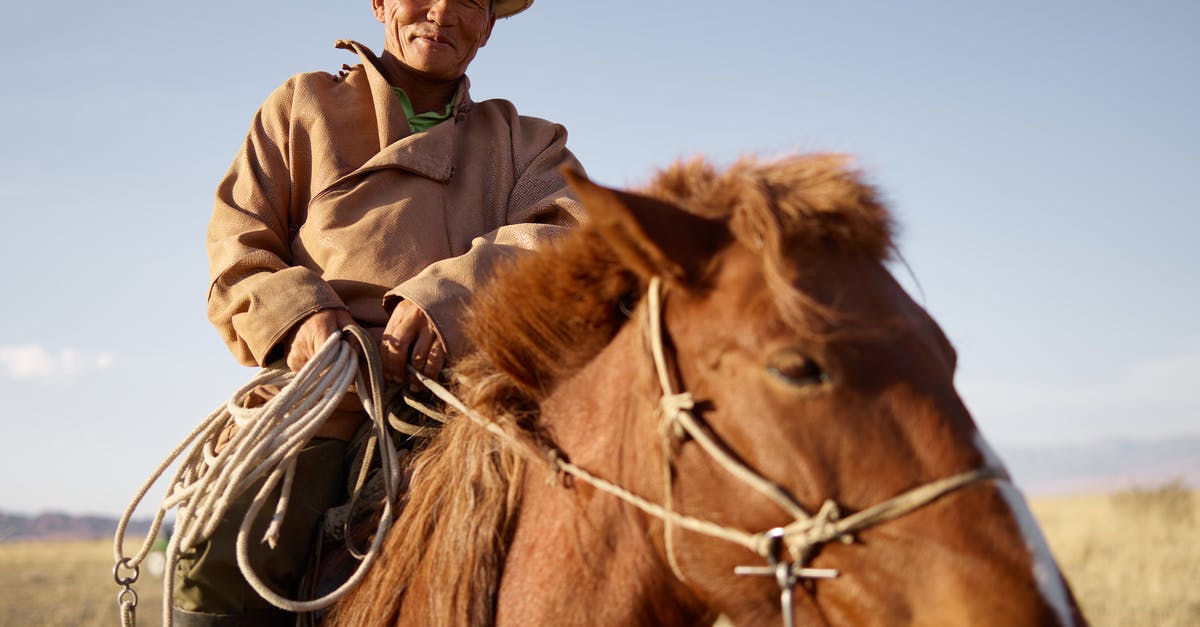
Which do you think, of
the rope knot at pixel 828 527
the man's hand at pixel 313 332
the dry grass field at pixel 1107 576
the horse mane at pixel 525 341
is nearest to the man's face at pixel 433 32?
the man's hand at pixel 313 332

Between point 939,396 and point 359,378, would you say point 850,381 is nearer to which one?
point 939,396

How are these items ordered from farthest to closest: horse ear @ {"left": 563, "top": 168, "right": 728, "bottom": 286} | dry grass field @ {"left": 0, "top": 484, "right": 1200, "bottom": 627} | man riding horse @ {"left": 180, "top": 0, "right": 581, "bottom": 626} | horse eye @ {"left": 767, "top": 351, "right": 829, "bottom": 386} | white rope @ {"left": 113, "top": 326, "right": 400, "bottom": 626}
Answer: dry grass field @ {"left": 0, "top": 484, "right": 1200, "bottom": 627} → man riding horse @ {"left": 180, "top": 0, "right": 581, "bottom": 626} → white rope @ {"left": 113, "top": 326, "right": 400, "bottom": 626} → horse ear @ {"left": 563, "top": 168, "right": 728, "bottom": 286} → horse eye @ {"left": 767, "top": 351, "right": 829, "bottom": 386}

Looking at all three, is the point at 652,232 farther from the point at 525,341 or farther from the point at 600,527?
the point at 600,527

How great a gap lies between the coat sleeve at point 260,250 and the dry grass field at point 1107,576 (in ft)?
35.5

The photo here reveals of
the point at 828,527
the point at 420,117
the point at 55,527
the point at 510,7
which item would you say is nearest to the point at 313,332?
the point at 420,117

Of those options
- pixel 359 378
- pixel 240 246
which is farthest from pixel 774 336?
pixel 240 246

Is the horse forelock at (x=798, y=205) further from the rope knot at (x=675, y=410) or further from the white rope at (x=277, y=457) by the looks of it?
the white rope at (x=277, y=457)

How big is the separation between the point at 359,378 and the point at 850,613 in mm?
1654

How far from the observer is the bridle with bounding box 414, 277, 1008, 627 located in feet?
5.96

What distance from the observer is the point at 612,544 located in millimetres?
2160

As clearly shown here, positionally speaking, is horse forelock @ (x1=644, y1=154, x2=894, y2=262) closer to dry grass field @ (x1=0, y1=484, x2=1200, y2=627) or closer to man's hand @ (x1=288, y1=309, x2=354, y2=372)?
man's hand @ (x1=288, y1=309, x2=354, y2=372)

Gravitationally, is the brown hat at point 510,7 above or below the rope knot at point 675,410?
above

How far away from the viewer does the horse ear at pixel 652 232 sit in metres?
2.02

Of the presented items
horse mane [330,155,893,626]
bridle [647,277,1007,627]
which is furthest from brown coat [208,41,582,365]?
bridle [647,277,1007,627]
